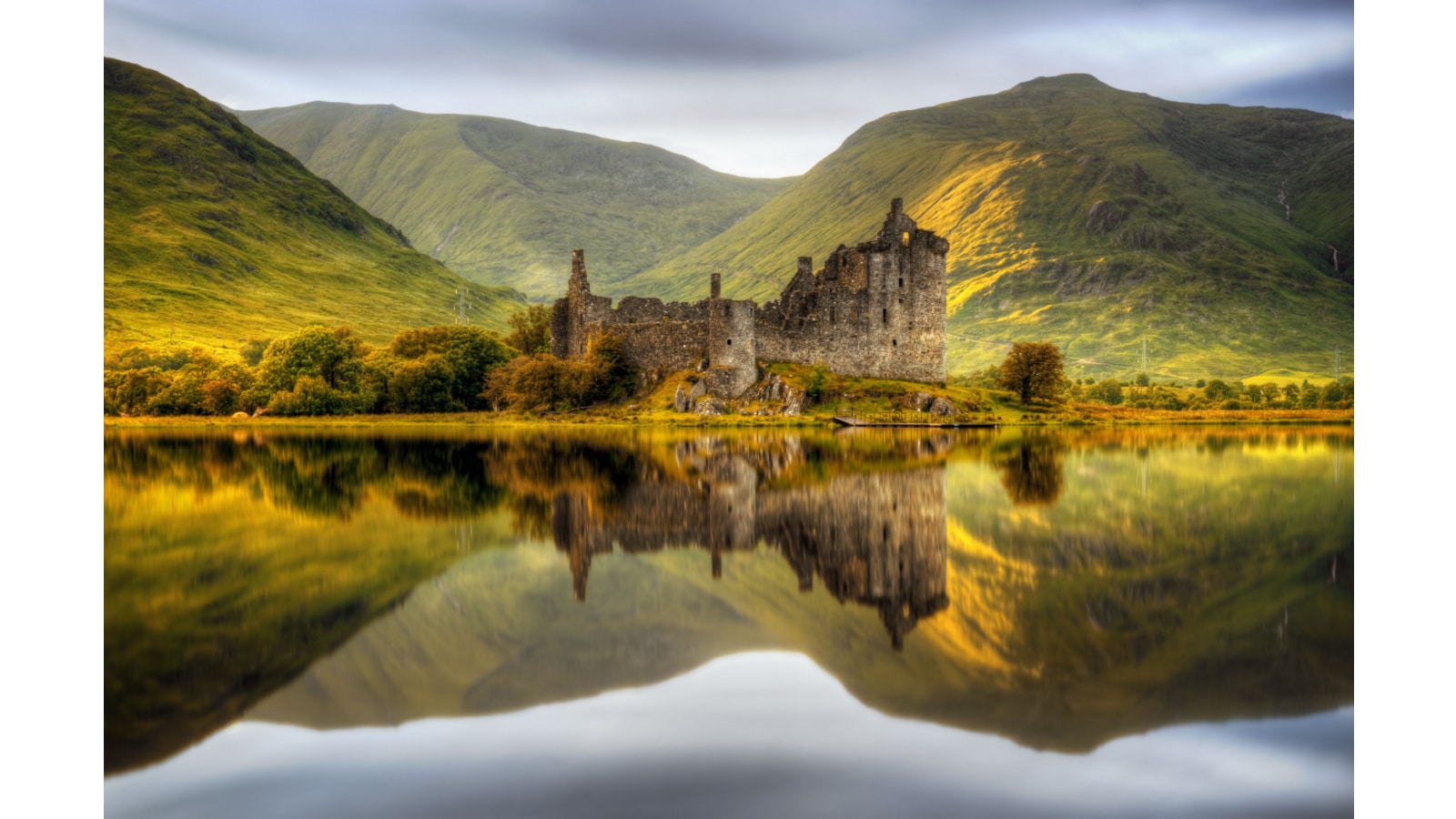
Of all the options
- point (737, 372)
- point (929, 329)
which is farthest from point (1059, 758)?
point (929, 329)

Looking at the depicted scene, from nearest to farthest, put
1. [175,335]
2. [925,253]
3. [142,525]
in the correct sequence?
[142,525]
[925,253]
[175,335]

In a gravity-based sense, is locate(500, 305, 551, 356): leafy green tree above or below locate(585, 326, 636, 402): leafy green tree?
above

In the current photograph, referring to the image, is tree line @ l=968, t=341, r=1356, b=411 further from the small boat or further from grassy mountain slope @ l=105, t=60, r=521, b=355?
grassy mountain slope @ l=105, t=60, r=521, b=355

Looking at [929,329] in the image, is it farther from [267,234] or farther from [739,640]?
[267,234]

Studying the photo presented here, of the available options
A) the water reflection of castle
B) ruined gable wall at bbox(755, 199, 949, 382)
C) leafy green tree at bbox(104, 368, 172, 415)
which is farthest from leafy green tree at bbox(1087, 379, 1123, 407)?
leafy green tree at bbox(104, 368, 172, 415)

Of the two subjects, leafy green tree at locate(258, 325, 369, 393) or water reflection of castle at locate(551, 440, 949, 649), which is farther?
leafy green tree at locate(258, 325, 369, 393)

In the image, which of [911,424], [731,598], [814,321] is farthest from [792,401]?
[731,598]
